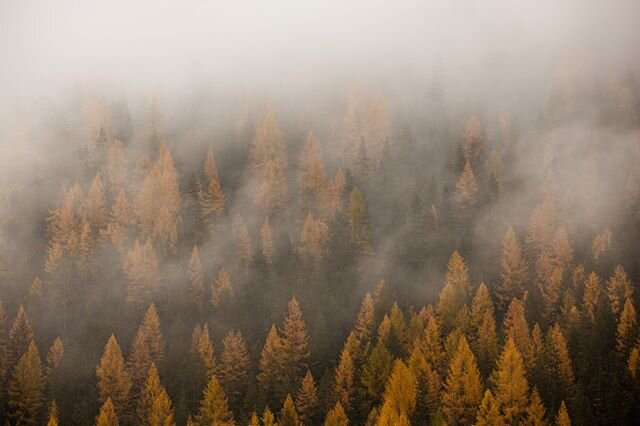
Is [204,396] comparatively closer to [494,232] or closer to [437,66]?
[494,232]

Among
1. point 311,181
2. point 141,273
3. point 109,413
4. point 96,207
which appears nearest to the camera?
point 109,413

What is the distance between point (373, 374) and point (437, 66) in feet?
419

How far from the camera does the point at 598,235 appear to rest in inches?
4530

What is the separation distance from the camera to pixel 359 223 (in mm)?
121000

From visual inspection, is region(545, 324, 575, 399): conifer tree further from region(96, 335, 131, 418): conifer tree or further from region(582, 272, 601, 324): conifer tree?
region(96, 335, 131, 418): conifer tree

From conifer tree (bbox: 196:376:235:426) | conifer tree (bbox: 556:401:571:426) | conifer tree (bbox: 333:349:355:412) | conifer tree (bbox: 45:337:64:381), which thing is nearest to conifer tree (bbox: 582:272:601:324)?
conifer tree (bbox: 556:401:571:426)

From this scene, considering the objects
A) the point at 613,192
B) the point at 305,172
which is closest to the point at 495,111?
the point at 613,192

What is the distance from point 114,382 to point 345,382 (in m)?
29.7

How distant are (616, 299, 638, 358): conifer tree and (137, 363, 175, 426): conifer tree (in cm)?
5483

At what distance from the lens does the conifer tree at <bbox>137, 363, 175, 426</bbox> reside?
82.0 metres

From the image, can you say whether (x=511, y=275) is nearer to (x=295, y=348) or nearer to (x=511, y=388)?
(x=511, y=388)

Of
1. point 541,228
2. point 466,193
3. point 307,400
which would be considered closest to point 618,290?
point 541,228

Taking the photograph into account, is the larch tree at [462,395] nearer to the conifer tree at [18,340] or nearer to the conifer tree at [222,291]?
the conifer tree at [222,291]

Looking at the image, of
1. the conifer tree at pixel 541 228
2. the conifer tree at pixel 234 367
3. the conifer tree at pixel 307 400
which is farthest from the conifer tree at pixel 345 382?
the conifer tree at pixel 541 228
